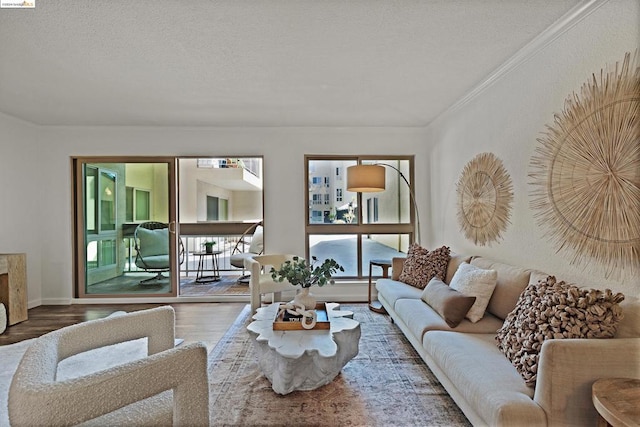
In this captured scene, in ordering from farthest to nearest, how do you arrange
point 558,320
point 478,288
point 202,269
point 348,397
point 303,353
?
point 202,269
point 478,288
point 348,397
point 303,353
point 558,320

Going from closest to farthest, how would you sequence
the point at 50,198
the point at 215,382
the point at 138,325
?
1. the point at 138,325
2. the point at 215,382
3. the point at 50,198

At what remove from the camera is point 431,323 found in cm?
240

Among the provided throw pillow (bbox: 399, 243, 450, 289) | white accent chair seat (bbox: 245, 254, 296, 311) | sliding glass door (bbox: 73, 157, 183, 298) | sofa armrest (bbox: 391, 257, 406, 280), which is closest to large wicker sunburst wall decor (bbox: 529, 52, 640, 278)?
throw pillow (bbox: 399, 243, 450, 289)

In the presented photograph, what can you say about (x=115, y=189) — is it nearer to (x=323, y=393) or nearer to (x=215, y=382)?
(x=215, y=382)

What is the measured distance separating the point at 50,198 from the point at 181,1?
419cm

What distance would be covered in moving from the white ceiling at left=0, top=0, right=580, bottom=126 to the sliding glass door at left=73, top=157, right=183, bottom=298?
102 cm

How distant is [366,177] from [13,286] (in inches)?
172

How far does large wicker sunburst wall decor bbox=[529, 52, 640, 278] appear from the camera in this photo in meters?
1.74

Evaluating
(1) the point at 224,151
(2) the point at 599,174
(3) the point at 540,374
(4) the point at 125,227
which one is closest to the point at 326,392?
(3) the point at 540,374

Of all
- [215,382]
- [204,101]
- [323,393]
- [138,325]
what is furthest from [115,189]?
[323,393]

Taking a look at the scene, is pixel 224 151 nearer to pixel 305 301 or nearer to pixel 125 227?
pixel 125 227

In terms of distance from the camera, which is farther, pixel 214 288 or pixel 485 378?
pixel 214 288

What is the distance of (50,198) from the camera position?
4.58m

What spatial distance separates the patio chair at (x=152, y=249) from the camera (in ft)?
16.1
